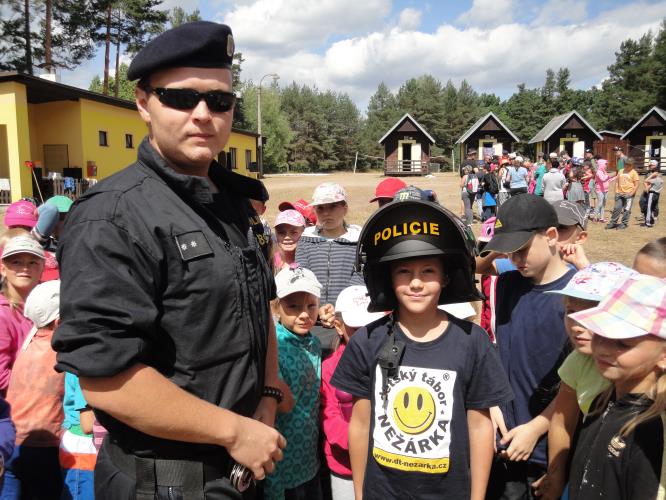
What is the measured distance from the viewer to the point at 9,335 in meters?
3.12

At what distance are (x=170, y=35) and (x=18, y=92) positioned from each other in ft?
69.7

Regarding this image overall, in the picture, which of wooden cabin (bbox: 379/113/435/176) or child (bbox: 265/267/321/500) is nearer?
child (bbox: 265/267/321/500)

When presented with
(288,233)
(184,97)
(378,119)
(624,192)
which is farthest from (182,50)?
(378,119)

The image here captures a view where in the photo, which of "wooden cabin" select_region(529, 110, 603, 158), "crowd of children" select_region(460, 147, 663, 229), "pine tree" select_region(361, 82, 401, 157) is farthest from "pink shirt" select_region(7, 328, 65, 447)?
"pine tree" select_region(361, 82, 401, 157)

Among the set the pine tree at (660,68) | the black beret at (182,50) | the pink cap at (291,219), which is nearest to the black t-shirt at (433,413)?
the black beret at (182,50)

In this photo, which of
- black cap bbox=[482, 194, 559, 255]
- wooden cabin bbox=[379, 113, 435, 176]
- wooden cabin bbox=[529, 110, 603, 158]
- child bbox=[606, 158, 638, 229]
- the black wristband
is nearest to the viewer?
the black wristband

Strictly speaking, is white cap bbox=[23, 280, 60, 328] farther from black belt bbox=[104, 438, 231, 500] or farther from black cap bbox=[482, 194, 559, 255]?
black cap bbox=[482, 194, 559, 255]

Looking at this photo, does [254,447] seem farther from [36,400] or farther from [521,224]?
[36,400]

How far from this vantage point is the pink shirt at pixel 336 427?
9.87ft

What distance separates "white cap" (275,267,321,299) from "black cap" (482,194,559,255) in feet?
3.57

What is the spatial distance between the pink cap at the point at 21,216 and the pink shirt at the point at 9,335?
1758 millimetres

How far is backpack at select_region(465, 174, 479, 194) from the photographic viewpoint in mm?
15367

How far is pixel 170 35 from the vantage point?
63.7 inches

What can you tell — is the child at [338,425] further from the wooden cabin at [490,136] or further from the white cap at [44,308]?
the wooden cabin at [490,136]
